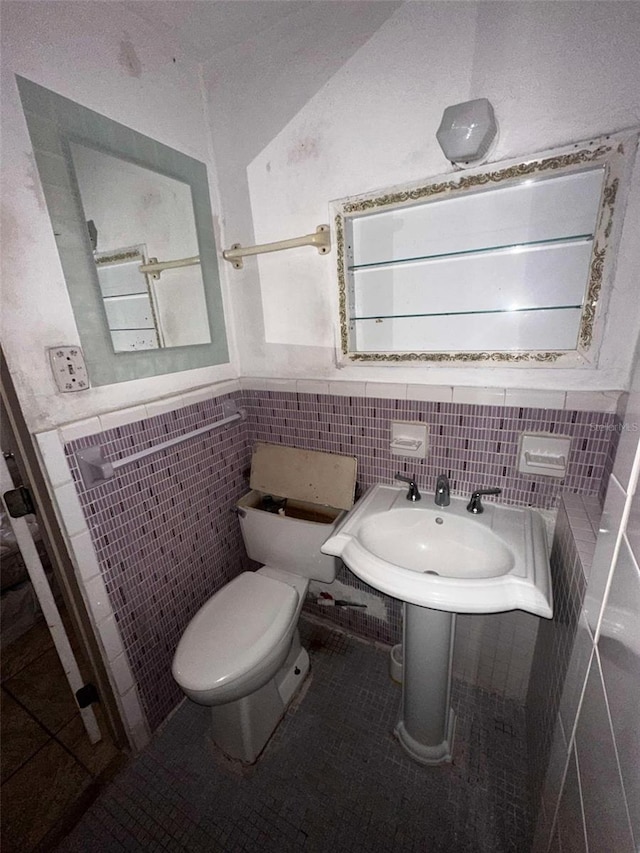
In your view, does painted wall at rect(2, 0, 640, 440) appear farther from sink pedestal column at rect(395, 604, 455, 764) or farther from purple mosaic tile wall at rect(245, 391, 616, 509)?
sink pedestal column at rect(395, 604, 455, 764)

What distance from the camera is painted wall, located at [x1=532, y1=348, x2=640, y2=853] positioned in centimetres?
36

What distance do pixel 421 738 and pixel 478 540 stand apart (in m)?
0.74

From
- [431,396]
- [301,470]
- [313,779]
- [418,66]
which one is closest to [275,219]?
[418,66]

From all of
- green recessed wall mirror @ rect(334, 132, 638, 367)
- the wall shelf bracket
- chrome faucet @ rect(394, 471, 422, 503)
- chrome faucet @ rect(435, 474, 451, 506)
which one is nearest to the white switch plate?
the wall shelf bracket

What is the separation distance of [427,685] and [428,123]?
1718 mm

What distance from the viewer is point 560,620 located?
3.12ft

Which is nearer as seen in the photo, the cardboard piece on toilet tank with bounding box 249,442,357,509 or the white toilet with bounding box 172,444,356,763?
the white toilet with bounding box 172,444,356,763

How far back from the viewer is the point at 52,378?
94cm

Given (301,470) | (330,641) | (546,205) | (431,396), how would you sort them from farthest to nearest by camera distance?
(330,641) < (301,470) < (431,396) < (546,205)

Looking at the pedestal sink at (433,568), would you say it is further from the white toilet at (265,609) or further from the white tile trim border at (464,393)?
the white tile trim border at (464,393)

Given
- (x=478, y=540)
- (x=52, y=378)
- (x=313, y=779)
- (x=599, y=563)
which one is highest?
(x=52, y=378)

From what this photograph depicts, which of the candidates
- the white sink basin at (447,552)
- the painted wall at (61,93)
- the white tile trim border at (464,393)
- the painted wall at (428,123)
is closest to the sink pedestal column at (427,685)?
the white sink basin at (447,552)

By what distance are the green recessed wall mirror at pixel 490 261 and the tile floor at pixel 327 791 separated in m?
1.35

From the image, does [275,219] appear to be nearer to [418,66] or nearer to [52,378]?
[418,66]
